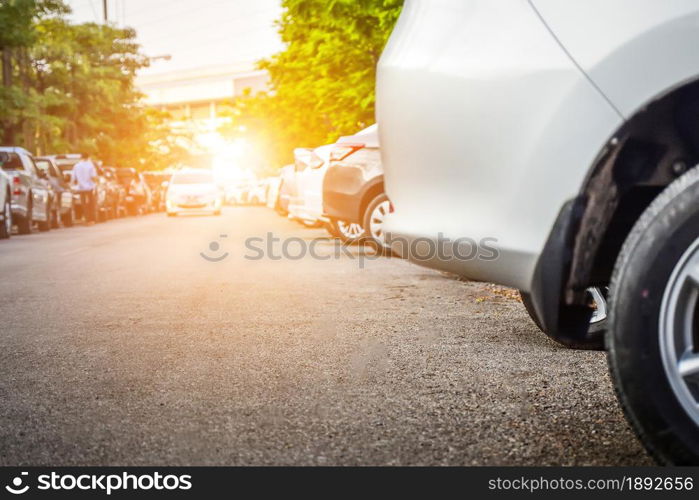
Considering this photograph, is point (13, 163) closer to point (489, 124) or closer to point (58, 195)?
point (58, 195)

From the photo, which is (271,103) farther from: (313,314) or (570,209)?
(570,209)

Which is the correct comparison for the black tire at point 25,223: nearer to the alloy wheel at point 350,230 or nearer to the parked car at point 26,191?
the parked car at point 26,191

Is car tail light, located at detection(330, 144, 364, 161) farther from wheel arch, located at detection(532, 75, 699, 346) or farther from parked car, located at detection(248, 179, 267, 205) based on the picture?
parked car, located at detection(248, 179, 267, 205)

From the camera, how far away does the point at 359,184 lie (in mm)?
11672

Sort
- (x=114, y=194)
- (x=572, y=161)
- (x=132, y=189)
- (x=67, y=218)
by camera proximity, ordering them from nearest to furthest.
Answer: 1. (x=572, y=161)
2. (x=67, y=218)
3. (x=114, y=194)
4. (x=132, y=189)

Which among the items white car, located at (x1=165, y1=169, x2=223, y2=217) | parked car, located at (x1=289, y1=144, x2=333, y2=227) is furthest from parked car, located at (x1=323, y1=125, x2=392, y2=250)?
white car, located at (x1=165, y1=169, x2=223, y2=217)

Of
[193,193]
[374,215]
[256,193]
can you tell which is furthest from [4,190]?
[256,193]

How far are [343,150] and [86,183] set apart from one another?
15.2 m

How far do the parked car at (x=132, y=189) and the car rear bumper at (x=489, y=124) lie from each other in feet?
110

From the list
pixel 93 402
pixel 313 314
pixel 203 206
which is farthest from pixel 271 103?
pixel 93 402

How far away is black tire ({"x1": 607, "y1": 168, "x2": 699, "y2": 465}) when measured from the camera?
2.54 metres

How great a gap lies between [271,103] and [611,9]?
41.7 metres

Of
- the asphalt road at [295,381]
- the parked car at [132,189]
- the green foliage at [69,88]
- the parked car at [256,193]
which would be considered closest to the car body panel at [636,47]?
the asphalt road at [295,381]

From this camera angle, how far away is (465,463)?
9.86 feet
